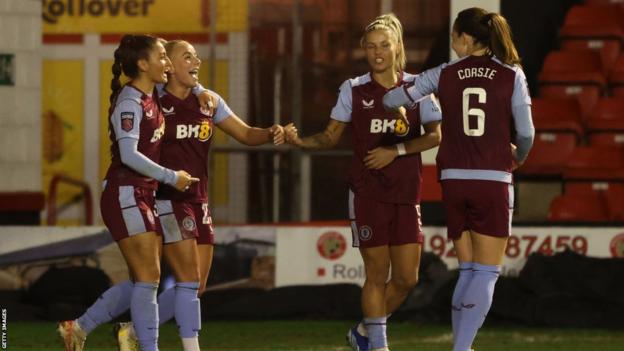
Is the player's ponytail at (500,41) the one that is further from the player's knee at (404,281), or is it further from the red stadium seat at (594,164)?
the red stadium seat at (594,164)

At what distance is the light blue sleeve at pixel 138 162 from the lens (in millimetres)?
7465

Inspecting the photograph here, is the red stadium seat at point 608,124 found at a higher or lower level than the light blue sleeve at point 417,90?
lower

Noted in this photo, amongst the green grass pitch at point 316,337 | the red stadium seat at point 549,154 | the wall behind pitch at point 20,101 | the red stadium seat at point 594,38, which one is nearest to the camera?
the green grass pitch at point 316,337

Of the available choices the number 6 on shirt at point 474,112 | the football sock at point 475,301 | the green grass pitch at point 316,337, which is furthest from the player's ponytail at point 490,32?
the green grass pitch at point 316,337

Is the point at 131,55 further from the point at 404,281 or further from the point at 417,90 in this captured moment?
the point at 404,281

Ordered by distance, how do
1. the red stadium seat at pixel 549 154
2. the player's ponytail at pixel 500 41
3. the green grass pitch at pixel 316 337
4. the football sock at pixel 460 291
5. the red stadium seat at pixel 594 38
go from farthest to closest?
the red stadium seat at pixel 594 38 → the red stadium seat at pixel 549 154 → the green grass pitch at pixel 316 337 → the football sock at pixel 460 291 → the player's ponytail at pixel 500 41

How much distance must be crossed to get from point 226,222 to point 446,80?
209 inches

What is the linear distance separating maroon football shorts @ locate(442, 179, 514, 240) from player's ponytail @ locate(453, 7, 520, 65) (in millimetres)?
570

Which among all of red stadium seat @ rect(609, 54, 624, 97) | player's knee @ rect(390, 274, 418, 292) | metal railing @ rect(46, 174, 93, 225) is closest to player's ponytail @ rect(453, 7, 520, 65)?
player's knee @ rect(390, 274, 418, 292)

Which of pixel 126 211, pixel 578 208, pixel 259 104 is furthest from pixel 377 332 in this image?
pixel 259 104

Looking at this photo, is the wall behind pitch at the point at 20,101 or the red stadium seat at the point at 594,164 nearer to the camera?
the wall behind pitch at the point at 20,101

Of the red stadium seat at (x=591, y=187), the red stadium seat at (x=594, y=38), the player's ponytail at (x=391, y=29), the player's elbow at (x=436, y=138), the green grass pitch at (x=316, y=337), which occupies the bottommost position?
the green grass pitch at (x=316, y=337)

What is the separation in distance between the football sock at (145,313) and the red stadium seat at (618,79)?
6826 millimetres

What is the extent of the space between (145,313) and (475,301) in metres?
1.51
